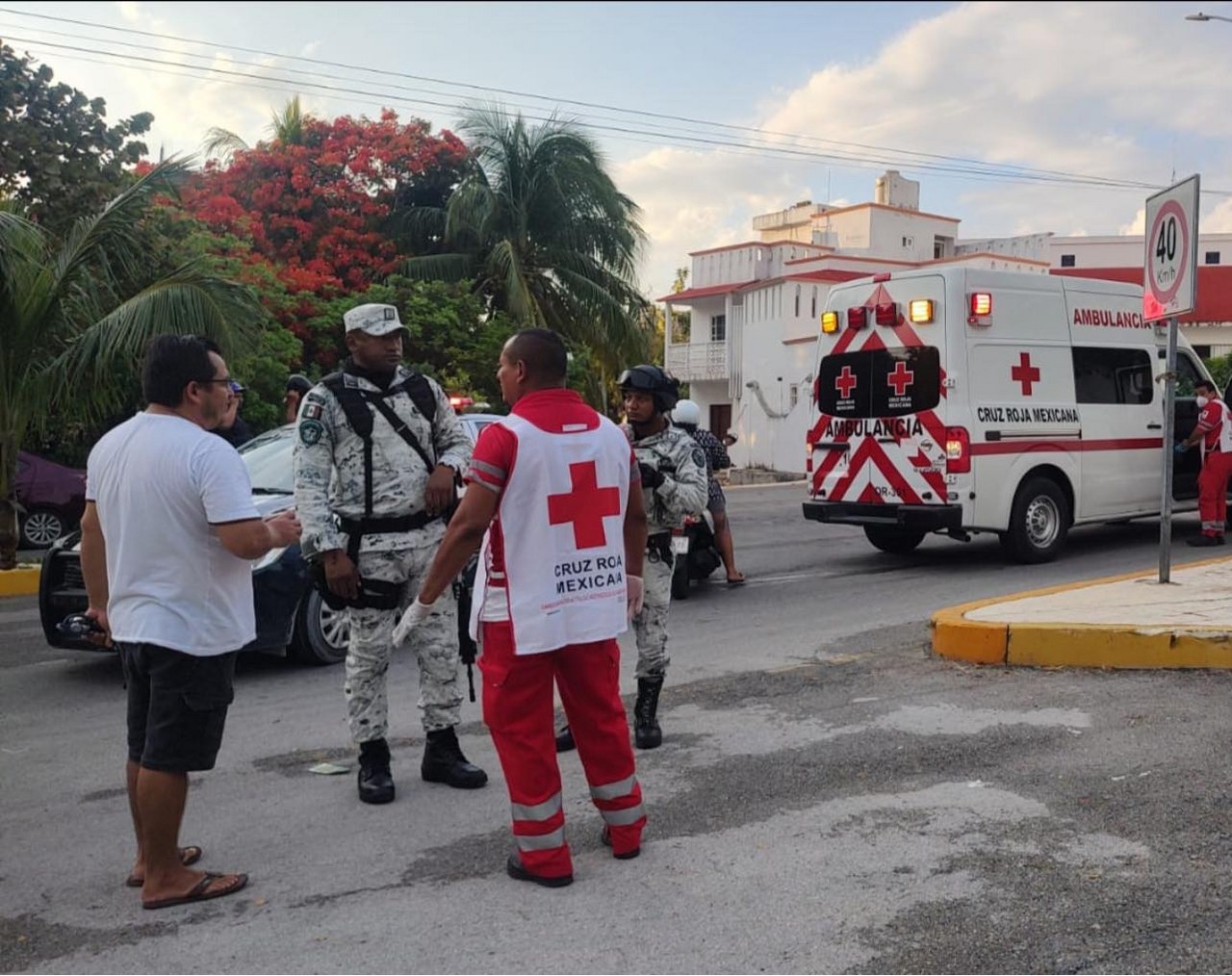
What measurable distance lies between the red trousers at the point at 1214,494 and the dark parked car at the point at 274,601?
897cm

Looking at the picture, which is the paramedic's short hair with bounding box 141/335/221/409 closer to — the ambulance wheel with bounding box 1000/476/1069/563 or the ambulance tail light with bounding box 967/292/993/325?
the ambulance tail light with bounding box 967/292/993/325

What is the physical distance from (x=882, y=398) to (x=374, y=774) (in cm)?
710

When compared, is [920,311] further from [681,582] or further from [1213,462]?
[1213,462]

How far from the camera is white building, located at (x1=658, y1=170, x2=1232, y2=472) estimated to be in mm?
34281

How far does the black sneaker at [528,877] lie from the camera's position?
372 cm

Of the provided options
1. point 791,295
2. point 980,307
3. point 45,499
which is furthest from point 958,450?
point 791,295

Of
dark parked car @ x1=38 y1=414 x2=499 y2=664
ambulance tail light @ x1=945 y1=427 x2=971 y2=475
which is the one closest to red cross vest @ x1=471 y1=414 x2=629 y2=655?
dark parked car @ x1=38 y1=414 x2=499 y2=664

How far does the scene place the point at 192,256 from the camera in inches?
554

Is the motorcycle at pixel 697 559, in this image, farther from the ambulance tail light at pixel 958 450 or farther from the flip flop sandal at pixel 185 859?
the flip flop sandal at pixel 185 859

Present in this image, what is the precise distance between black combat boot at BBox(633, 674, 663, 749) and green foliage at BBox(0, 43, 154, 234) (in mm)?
11324

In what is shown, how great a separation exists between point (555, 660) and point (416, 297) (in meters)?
16.5

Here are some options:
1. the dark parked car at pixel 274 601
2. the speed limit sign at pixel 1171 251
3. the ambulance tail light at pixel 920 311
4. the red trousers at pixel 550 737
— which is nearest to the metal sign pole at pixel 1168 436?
the speed limit sign at pixel 1171 251

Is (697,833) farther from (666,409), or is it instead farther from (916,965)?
(666,409)

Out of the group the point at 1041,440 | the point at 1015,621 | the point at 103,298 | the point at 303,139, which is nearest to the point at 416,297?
the point at 303,139
